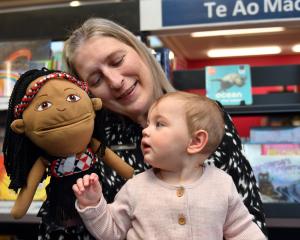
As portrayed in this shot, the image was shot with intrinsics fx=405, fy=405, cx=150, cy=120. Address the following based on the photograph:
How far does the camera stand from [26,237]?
2268 millimetres

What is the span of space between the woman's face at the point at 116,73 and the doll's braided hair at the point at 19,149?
271 mm

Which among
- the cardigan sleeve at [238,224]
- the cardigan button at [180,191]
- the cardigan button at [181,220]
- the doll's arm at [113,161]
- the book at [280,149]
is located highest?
the doll's arm at [113,161]

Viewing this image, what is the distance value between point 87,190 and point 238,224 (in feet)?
1.18

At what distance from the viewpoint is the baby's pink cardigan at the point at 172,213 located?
2.84ft

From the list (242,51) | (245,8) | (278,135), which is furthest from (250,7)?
(242,51)

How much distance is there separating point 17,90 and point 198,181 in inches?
17.9

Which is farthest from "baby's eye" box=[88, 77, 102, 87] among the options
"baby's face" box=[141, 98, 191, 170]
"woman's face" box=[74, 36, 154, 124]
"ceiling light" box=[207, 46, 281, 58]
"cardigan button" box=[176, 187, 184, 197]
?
"ceiling light" box=[207, 46, 281, 58]

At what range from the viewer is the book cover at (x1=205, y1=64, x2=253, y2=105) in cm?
179

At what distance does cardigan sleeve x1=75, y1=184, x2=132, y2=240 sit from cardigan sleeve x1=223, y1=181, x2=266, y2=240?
229 millimetres

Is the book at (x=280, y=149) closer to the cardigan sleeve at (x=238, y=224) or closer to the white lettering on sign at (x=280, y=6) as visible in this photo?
the white lettering on sign at (x=280, y=6)

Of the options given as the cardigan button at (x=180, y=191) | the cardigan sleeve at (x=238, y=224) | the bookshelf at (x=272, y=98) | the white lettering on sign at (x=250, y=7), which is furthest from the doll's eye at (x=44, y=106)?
the white lettering on sign at (x=250, y=7)

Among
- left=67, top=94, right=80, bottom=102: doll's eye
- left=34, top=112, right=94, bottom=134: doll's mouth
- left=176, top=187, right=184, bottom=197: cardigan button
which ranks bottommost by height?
left=176, top=187, right=184, bottom=197: cardigan button

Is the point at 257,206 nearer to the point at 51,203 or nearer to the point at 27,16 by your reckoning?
the point at 51,203

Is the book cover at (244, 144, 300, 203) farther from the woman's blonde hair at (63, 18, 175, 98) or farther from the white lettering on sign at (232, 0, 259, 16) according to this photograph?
the woman's blonde hair at (63, 18, 175, 98)
